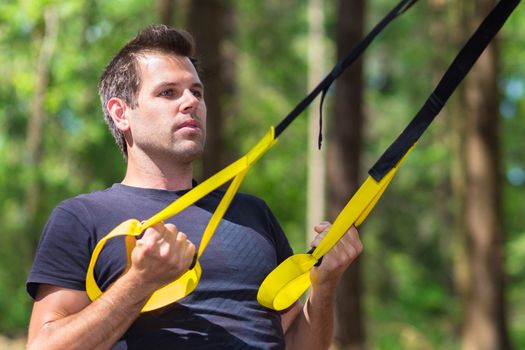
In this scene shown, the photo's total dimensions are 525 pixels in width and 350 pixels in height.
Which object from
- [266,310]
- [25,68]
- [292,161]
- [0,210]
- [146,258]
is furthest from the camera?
[292,161]

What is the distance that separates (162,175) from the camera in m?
3.29

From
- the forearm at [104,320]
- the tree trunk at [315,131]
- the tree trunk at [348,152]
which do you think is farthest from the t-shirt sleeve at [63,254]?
the tree trunk at [315,131]

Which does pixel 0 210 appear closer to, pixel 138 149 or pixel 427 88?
pixel 427 88

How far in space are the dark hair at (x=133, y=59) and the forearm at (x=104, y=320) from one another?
2.51 feet

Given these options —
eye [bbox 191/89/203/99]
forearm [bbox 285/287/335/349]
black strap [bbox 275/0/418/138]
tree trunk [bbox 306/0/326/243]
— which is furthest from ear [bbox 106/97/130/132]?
tree trunk [bbox 306/0/326/243]

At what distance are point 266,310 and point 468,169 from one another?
39.8 feet

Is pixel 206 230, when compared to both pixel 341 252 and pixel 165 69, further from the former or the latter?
pixel 165 69

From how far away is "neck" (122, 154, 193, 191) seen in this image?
10.8 feet

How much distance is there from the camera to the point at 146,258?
103 inches

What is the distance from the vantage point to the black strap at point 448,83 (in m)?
2.78

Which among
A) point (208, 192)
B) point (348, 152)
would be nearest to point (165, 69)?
point (208, 192)

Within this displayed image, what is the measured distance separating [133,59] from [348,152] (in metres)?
11.5

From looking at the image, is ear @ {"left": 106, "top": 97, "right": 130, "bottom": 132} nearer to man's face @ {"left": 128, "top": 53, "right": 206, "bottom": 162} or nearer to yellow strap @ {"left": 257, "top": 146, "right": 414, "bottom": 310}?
man's face @ {"left": 128, "top": 53, "right": 206, "bottom": 162}

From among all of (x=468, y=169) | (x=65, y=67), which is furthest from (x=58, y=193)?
(x=468, y=169)
